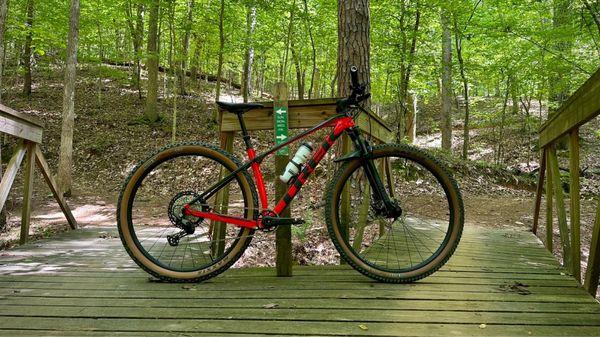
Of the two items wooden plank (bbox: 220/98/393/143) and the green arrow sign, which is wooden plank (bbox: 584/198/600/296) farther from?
the green arrow sign

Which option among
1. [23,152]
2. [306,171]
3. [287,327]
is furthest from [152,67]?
[287,327]

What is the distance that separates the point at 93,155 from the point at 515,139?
1473 cm

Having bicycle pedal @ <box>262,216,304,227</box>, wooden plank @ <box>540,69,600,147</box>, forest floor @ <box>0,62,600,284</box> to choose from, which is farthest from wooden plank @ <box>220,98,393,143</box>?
wooden plank @ <box>540,69,600,147</box>

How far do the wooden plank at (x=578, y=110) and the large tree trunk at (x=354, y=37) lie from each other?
7.22 feet

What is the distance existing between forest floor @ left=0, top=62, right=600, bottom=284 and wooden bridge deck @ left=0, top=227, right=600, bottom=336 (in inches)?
50.7

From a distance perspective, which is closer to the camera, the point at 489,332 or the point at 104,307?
the point at 489,332

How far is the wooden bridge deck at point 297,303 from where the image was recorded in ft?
6.28

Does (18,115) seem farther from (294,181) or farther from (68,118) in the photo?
(68,118)

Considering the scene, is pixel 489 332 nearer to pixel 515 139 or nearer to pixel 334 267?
pixel 334 267

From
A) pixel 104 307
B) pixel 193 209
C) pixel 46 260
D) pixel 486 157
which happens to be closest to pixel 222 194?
pixel 193 209

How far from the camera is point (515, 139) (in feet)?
51.5

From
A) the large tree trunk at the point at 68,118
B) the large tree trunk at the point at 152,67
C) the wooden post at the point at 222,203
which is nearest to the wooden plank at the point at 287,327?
the wooden post at the point at 222,203

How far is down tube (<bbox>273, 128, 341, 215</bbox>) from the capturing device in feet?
8.79

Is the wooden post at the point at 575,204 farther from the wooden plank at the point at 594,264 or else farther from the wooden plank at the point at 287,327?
the wooden plank at the point at 287,327
